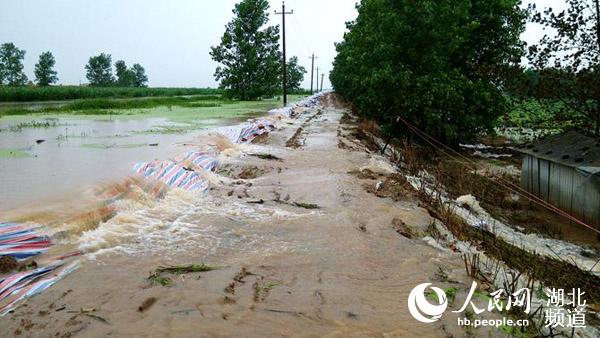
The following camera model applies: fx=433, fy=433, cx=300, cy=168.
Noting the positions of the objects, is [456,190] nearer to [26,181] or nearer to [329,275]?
[329,275]

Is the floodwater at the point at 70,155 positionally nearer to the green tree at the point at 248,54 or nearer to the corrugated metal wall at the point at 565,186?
the corrugated metal wall at the point at 565,186

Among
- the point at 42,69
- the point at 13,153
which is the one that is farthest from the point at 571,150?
the point at 42,69

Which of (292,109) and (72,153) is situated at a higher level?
(292,109)

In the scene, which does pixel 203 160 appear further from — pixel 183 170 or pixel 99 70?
pixel 99 70

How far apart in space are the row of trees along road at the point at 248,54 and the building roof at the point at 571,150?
33.4 metres

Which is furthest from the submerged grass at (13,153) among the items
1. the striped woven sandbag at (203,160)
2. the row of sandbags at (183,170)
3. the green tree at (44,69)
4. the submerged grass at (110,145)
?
the green tree at (44,69)

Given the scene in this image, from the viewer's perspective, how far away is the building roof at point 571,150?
694 centimetres

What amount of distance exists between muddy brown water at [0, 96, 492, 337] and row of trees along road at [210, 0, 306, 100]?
115ft

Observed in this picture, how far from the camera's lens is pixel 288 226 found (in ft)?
17.6

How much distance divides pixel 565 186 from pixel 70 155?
31.9 ft

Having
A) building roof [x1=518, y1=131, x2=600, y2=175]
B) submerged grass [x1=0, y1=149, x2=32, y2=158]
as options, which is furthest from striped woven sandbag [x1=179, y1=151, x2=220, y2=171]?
building roof [x1=518, y1=131, x2=600, y2=175]

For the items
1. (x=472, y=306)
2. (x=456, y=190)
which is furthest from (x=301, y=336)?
(x=456, y=190)

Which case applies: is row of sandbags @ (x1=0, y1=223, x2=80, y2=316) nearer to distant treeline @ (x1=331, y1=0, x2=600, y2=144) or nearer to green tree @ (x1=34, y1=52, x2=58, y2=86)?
distant treeline @ (x1=331, y1=0, x2=600, y2=144)

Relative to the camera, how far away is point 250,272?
3.91 m
